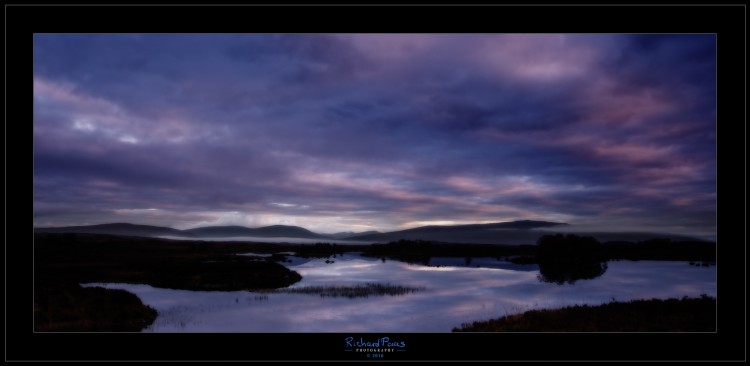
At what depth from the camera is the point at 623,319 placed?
11.5 meters

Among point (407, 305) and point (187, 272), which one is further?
point (187, 272)

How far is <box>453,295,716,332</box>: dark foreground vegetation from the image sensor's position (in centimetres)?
1047

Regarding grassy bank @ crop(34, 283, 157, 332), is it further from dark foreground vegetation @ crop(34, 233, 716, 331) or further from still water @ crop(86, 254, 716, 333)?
still water @ crop(86, 254, 716, 333)

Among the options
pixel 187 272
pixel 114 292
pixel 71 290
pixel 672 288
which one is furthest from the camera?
pixel 187 272

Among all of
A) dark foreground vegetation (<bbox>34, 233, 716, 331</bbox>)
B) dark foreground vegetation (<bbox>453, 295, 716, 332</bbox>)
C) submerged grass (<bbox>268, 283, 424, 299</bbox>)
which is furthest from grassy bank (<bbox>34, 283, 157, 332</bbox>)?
dark foreground vegetation (<bbox>453, 295, 716, 332</bbox>)

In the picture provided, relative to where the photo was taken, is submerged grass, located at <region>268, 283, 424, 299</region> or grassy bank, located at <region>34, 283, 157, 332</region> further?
submerged grass, located at <region>268, 283, 424, 299</region>

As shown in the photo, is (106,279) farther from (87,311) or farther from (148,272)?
(87,311)

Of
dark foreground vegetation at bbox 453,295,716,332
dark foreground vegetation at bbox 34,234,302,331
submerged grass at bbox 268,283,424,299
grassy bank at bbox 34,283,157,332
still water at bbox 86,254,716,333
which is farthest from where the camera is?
submerged grass at bbox 268,283,424,299

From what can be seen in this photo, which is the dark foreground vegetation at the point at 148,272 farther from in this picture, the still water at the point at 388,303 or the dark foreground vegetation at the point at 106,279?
the still water at the point at 388,303
